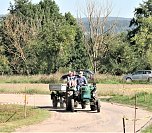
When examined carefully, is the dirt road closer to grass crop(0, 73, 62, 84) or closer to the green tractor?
the green tractor

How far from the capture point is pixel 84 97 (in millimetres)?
26031

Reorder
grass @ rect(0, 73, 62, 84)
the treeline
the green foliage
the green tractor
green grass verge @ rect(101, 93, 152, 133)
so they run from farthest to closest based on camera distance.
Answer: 1. the treeline
2. the green foliage
3. grass @ rect(0, 73, 62, 84)
4. green grass verge @ rect(101, 93, 152, 133)
5. the green tractor

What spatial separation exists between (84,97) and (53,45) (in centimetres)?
3322

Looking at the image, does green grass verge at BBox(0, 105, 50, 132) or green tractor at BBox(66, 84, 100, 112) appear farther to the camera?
green tractor at BBox(66, 84, 100, 112)

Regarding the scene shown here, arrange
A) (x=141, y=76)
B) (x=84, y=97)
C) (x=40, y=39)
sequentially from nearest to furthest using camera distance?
(x=84, y=97)
(x=141, y=76)
(x=40, y=39)

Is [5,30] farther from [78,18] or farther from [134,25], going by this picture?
[134,25]

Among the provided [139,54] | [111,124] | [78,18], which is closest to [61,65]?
[139,54]

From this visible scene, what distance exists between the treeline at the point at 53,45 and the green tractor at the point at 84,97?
3241 cm

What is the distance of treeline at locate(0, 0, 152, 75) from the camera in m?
60.7

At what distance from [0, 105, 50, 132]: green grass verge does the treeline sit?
107 feet

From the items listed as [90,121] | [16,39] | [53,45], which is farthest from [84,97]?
[16,39]

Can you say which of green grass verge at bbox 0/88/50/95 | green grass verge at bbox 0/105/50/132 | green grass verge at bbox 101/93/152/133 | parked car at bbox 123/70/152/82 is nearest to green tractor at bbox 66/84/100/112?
green grass verge at bbox 0/105/50/132

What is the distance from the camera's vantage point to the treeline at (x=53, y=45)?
6066 cm

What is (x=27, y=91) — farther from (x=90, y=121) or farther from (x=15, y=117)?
(x=90, y=121)
